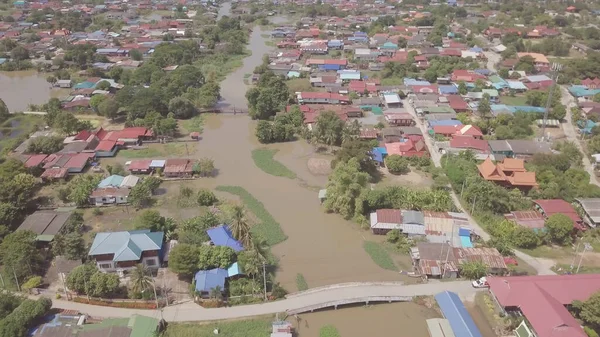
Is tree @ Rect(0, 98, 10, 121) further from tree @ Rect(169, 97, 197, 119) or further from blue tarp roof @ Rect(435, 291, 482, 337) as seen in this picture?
blue tarp roof @ Rect(435, 291, 482, 337)

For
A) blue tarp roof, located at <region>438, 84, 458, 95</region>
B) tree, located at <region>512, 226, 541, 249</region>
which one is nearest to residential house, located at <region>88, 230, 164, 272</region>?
tree, located at <region>512, 226, 541, 249</region>

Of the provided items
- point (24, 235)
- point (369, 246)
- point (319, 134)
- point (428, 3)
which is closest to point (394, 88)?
point (319, 134)

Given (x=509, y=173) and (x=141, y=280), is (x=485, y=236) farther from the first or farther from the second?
(x=141, y=280)

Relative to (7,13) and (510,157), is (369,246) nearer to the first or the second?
(510,157)

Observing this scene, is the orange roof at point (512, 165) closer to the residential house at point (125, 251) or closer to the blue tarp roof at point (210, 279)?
the blue tarp roof at point (210, 279)

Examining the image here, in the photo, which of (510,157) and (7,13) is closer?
(510,157)

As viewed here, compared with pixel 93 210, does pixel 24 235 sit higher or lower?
higher

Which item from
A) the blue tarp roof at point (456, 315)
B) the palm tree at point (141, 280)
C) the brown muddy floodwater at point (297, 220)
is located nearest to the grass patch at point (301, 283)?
the brown muddy floodwater at point (297, 220)
